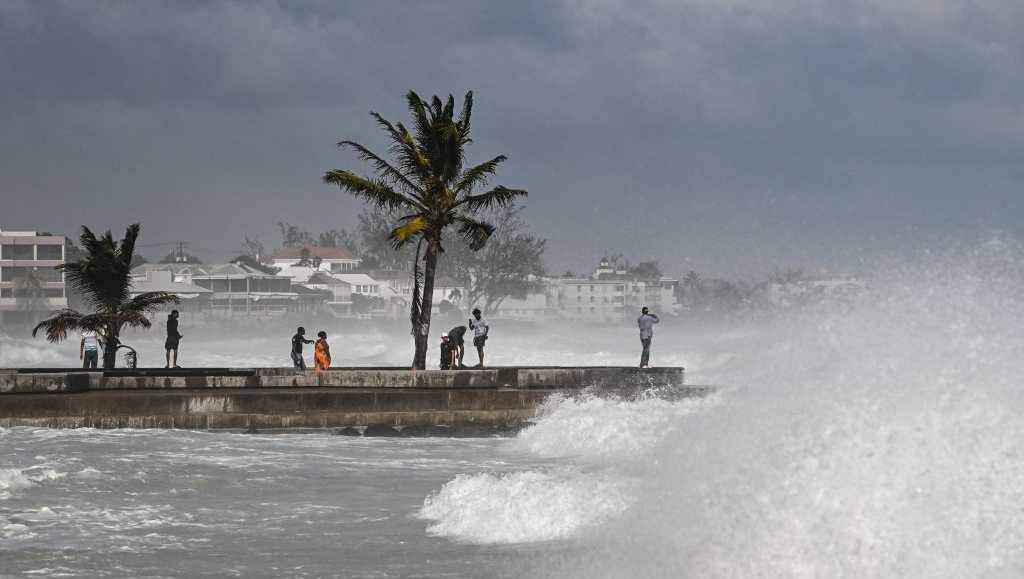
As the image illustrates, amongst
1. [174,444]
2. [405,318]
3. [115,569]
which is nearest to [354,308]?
[405,318]

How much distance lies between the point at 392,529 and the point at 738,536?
3813 mm

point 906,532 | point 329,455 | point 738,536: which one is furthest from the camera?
point 329,455

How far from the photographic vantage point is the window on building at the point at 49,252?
9575 cm

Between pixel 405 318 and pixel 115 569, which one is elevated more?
pixel 405 318

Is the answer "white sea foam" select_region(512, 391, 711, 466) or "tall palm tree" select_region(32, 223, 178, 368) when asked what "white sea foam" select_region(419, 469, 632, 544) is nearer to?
"white sea foam" select_region(512, 391, 711, 466)

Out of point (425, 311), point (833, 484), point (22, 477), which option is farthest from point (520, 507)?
point (425, 311)

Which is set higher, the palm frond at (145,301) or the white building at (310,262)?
the white building at (310,262)

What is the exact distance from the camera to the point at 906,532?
766 centimetres

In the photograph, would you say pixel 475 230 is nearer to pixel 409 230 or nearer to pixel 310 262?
pixel 409 230

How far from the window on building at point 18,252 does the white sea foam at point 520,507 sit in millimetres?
92314

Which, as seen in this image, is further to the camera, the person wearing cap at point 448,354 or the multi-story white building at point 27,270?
the multi-story white building at point 27,270

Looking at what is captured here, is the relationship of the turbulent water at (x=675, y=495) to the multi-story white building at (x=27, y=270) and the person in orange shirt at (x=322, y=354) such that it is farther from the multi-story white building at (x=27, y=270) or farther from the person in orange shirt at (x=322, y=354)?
the multi-story white building at (x=27, y=270)

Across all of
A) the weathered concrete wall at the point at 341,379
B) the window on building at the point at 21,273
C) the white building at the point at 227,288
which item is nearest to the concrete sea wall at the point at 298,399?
the weathered concrete wall at the point at 341,379

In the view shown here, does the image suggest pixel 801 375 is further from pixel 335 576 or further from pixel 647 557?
pixel 335 576
